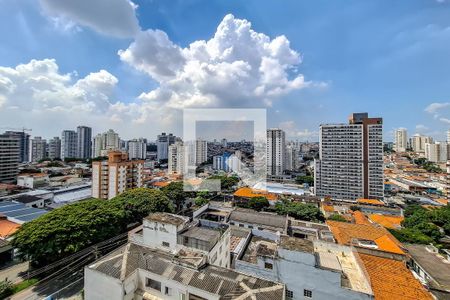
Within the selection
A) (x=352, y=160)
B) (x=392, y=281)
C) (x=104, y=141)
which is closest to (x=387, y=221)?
(x=352, y=160)

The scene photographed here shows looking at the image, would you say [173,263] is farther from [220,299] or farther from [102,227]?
[102,227]

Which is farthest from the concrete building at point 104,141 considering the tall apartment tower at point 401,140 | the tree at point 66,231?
the tall apartment tower at point 401,140

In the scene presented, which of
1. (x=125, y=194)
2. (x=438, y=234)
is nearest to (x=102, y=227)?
(x=125, y=194)

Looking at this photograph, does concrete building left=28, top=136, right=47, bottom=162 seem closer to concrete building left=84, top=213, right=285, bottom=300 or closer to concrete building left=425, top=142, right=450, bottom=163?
concrete building left=84, top=213, right=285, bottom=300

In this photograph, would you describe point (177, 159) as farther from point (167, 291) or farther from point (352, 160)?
point (167, 291)

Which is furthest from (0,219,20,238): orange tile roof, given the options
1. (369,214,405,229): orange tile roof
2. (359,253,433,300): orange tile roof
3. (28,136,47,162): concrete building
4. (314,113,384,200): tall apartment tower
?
(28,136,47,162): concrete building
